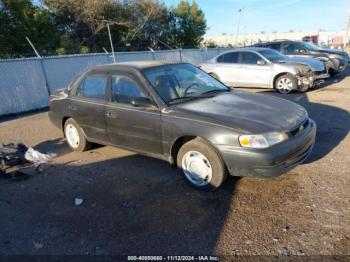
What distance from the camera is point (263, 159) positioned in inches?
141

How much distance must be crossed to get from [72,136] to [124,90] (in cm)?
194

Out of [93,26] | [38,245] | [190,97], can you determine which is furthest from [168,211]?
[93,26]

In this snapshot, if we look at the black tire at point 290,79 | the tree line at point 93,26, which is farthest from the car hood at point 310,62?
the tree line at point 93,26

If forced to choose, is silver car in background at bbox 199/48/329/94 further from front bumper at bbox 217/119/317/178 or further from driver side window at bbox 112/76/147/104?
front bumper at bbox 217/119/317/178

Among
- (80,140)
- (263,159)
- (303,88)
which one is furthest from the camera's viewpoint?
(303,88)

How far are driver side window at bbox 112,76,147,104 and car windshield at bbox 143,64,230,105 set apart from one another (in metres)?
0.23

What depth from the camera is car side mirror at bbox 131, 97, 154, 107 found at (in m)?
4.43

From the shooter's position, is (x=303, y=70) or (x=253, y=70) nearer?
(x=303, y=70)

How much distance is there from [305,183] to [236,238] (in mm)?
1475

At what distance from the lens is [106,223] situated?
3629 mm

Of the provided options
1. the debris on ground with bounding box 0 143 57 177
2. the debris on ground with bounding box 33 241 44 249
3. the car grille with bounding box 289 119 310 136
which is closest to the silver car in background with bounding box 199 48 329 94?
the car grille with bounding box 289 119 310 136

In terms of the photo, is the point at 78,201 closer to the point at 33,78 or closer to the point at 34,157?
the point at 34,157

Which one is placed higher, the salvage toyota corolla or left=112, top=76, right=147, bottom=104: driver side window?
left=112, top=76, right=147, bottom=104: driver side window

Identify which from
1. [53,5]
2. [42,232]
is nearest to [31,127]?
[42,232]
